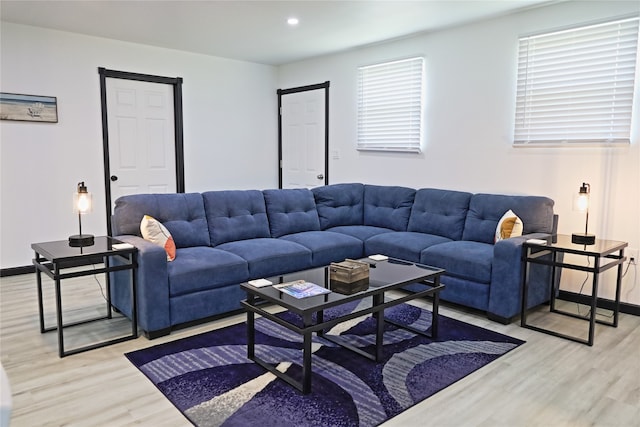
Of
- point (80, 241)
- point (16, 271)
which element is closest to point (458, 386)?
point (80, 241)

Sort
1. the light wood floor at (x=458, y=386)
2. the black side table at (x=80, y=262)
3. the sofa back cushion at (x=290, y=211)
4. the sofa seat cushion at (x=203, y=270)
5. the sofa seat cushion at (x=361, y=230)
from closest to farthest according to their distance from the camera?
Answer: the light wood floor at (x=458, y=386) < the black side table at (x=80, y=262) < the sofa seat cushion at (x=203, y=270) < the sofa back cushion at (x=290, y=211) < the sofa seat cushion at (x=361, y=230)

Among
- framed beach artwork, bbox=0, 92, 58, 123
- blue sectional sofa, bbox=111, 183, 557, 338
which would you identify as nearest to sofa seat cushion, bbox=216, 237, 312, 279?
blue sectional sofa, bbox=111, 183, 557, 338

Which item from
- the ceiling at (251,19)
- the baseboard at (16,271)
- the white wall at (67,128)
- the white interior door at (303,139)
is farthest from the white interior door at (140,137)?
the white interior door at (303,139)

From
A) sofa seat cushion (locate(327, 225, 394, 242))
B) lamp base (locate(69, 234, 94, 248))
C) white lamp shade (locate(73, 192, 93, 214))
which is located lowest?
sofa seat cushion (locate(327, 225, 394, 242))

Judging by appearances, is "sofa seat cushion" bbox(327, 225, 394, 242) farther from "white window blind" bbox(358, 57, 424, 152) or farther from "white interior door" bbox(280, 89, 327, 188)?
"white interior door" bbox(280, 89, 327, 188)

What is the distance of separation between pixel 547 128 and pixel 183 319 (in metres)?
3.35

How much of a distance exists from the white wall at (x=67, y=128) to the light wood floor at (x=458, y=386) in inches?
69.1

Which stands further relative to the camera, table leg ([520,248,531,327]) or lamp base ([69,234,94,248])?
table leg ([520,248,531,327])

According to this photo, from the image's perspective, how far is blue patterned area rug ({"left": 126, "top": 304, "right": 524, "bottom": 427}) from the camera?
221cm

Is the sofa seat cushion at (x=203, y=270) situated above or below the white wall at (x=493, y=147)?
below

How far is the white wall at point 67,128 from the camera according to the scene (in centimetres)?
457

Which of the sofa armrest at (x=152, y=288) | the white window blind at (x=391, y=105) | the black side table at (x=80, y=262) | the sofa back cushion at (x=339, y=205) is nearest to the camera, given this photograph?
the black side table at (x=80, y=262)

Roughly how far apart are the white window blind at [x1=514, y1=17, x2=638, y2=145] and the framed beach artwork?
461 centimetres

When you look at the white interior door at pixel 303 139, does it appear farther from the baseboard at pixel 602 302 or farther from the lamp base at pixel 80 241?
the lamp base at pixel 80 241
